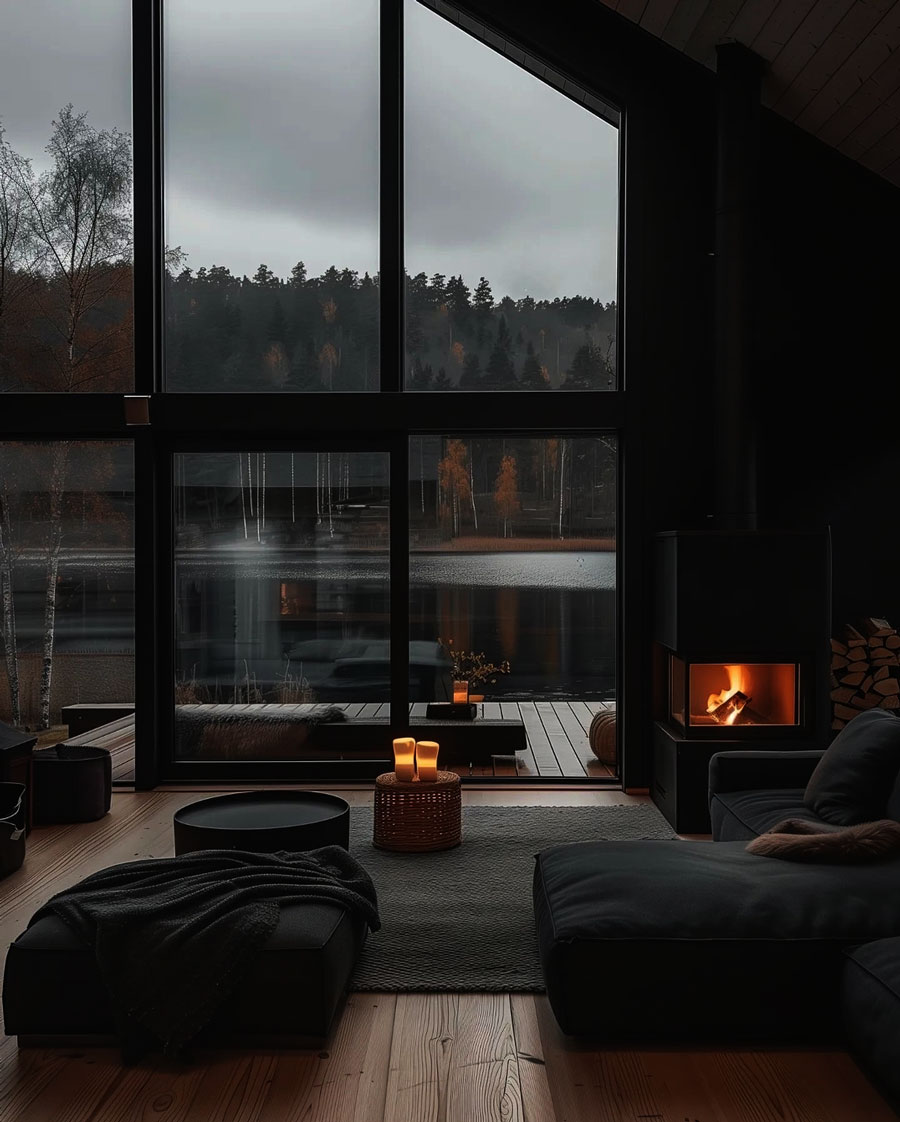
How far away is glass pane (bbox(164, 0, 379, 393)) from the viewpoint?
600cm

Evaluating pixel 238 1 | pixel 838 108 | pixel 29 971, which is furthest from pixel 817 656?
pixel 238 1

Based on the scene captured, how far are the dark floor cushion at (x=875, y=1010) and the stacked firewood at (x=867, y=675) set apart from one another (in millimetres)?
2975

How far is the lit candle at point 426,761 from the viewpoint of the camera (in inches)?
181

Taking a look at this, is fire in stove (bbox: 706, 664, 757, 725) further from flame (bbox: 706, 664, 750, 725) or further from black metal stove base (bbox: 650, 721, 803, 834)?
black metal stove base (bbox: 650, 721, 803, 834)

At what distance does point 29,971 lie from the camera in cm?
283

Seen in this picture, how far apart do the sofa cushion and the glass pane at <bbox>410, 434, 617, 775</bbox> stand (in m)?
2.18

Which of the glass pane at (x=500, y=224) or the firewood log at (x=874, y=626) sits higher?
the glass pane at (x=500, y=224)

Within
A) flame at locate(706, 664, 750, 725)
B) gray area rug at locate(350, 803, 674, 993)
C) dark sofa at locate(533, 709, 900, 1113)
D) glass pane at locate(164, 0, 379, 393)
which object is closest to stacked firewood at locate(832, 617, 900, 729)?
flame at locate(706, 664, 750, 725)

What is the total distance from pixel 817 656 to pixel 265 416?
3.12 m

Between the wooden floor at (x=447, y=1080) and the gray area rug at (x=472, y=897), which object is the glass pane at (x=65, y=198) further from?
the wooden floor at (x=447, y=1080)

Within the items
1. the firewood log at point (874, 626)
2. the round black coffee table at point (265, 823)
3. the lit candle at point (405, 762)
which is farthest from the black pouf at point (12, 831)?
the firewood log at point (874, 626)

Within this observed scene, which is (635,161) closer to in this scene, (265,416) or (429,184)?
(429,184)

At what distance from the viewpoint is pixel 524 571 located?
594 centimetres

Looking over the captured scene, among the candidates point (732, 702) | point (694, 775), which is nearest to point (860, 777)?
point (694, 775)
